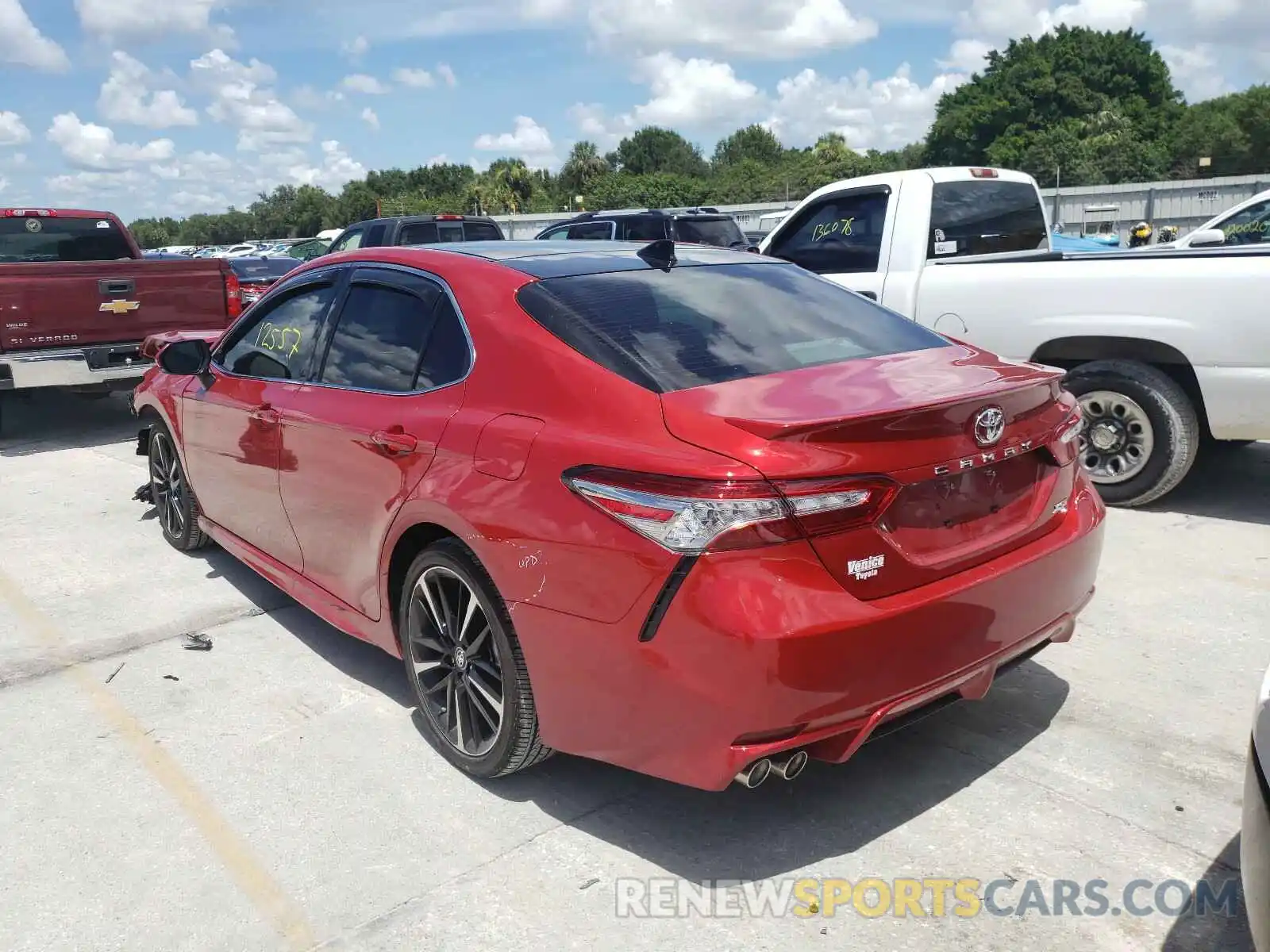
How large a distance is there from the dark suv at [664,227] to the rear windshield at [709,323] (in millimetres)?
9714

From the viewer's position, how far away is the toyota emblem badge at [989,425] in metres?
2.90

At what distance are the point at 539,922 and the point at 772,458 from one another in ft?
4.44

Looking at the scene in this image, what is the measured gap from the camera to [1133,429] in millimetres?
6062

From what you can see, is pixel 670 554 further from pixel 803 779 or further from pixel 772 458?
pixel 803 779

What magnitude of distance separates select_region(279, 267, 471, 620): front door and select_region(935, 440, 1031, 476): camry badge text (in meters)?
1.49

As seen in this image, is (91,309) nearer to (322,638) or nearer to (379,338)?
(322,638)

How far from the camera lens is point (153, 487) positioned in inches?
247

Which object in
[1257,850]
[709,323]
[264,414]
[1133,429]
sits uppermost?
[709,323]

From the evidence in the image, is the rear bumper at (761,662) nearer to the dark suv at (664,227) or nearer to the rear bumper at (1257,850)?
the rear bumper at (1257,850)

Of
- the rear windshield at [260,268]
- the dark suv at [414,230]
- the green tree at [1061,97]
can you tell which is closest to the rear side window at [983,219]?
the dark suv at [414,230]

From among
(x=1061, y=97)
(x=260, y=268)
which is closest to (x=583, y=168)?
(x=1061, y=97)

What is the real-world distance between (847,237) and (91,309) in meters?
6.44

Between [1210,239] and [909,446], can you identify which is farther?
[1210,239]

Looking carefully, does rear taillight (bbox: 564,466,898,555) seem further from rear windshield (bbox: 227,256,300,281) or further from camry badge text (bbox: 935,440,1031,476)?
rear windshield (bbox: 227,256,300,281)
